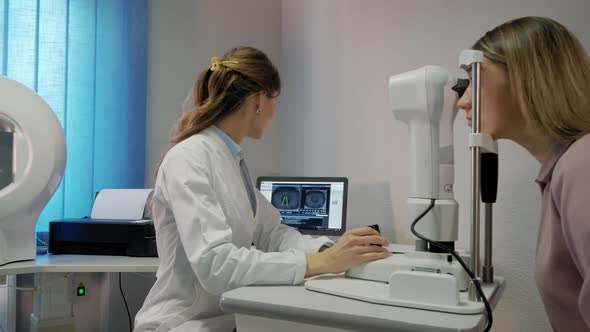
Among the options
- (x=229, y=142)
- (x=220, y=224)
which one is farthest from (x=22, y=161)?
(x=220, y=224)

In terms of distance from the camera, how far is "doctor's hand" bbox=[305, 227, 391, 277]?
1.00m

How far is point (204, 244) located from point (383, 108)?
4.14ft

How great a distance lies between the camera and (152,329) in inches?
42.8

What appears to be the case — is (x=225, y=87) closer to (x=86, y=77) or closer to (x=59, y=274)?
(x=59, y=274)

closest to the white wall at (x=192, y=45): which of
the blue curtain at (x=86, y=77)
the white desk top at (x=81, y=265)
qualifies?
the blue curtain at (x=86, y=77)

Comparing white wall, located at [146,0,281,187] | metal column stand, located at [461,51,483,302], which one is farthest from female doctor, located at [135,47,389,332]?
white wall, located at [146,0,281,187]

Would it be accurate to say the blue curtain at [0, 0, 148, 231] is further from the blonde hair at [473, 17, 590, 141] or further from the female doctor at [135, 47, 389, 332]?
the blonde hair at [473, 17, 590, 141]

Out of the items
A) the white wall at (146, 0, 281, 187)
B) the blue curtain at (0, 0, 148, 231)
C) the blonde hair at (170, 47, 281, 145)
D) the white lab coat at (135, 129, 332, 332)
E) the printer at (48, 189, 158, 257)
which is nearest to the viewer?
the white lab coat at (135, 129, 332, 332)

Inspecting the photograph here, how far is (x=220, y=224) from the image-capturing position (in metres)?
1.01

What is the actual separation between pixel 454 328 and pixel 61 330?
1.45 meters

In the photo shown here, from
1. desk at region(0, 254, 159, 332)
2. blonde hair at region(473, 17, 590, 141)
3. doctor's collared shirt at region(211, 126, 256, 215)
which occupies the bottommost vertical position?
desk at region(0, 254, 159, 332)

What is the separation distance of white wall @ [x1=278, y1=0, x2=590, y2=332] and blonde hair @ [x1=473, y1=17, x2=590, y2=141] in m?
0.74

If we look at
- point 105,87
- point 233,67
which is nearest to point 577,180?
point 233,67

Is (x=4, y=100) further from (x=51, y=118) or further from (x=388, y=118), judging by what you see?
(x=388, y=118)
